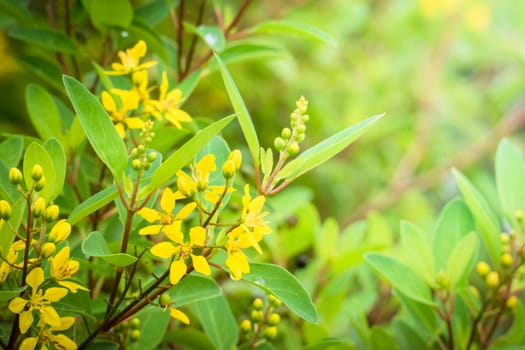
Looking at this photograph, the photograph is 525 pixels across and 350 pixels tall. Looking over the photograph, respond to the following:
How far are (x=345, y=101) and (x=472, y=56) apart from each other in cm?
61

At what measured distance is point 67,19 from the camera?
0.89 m

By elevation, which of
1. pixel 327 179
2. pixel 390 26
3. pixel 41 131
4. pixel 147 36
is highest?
pixel 390 26

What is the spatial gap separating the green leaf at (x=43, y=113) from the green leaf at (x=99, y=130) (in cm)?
22

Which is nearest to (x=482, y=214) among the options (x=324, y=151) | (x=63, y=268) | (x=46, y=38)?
(x=324, y=151)

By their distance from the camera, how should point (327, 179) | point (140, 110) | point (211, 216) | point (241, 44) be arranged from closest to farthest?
point (211, 216) → point (140, 110) → point (241, 44) → point (327, 179)

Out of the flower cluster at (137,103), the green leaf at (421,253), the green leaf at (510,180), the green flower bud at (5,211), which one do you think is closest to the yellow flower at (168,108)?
the flower cluster at (137,103)

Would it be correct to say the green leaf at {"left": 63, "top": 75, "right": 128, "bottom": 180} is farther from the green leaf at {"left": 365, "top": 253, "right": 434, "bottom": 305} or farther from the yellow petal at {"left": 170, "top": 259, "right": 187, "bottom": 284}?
the green leaf at {"left": 365, "top": 253, "right": 434, "bottom": 305}

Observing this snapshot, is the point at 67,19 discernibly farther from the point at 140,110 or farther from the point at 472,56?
the point at 472,56

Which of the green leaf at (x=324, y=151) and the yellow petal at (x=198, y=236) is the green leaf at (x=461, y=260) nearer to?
the green leaf at (x=324, y=151)

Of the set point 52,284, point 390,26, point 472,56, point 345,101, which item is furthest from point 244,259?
point 472,56

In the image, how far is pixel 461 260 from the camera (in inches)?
30.2

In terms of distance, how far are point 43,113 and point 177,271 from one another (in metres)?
0.39

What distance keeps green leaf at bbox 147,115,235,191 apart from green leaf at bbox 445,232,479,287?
42 cm

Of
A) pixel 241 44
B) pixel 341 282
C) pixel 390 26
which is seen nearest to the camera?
pixel 241 44
